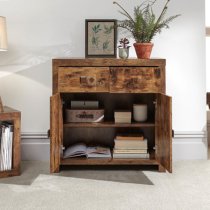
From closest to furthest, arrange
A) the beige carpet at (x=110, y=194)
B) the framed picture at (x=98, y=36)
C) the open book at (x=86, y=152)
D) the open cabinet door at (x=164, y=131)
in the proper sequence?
the beige carpet at (x=110, y=194) → the open cabinet door at (x=164, y=131) → the open book at (x=86, y=152) → the framed picture at (x=98, y=36)

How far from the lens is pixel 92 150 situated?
6.45 ft

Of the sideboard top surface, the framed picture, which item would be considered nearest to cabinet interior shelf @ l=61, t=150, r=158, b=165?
the sideboard top surface

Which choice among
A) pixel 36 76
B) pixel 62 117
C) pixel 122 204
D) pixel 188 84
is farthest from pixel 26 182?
pixel 188 84

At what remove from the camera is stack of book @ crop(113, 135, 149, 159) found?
75.6 inches

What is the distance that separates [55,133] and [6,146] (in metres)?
0.25

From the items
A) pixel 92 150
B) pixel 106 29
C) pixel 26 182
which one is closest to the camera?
pixel 26 182

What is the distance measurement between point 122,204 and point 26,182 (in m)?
0.52

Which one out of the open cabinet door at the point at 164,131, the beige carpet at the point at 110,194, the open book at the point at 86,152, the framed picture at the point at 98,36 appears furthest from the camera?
the framed picture at the point at 98,36

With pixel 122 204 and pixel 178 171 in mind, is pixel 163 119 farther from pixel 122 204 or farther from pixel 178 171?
pixel 122 204

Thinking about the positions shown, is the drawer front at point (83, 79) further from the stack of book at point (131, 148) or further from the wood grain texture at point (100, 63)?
the stack of book at point (131, 148)

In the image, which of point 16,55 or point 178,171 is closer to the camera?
point 178,171

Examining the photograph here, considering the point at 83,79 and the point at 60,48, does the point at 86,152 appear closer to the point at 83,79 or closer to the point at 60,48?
the point at 83,79

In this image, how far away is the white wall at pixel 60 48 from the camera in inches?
83.4

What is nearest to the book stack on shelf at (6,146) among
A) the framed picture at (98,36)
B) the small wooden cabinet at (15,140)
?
the small wooden cabinet at (15,140)
